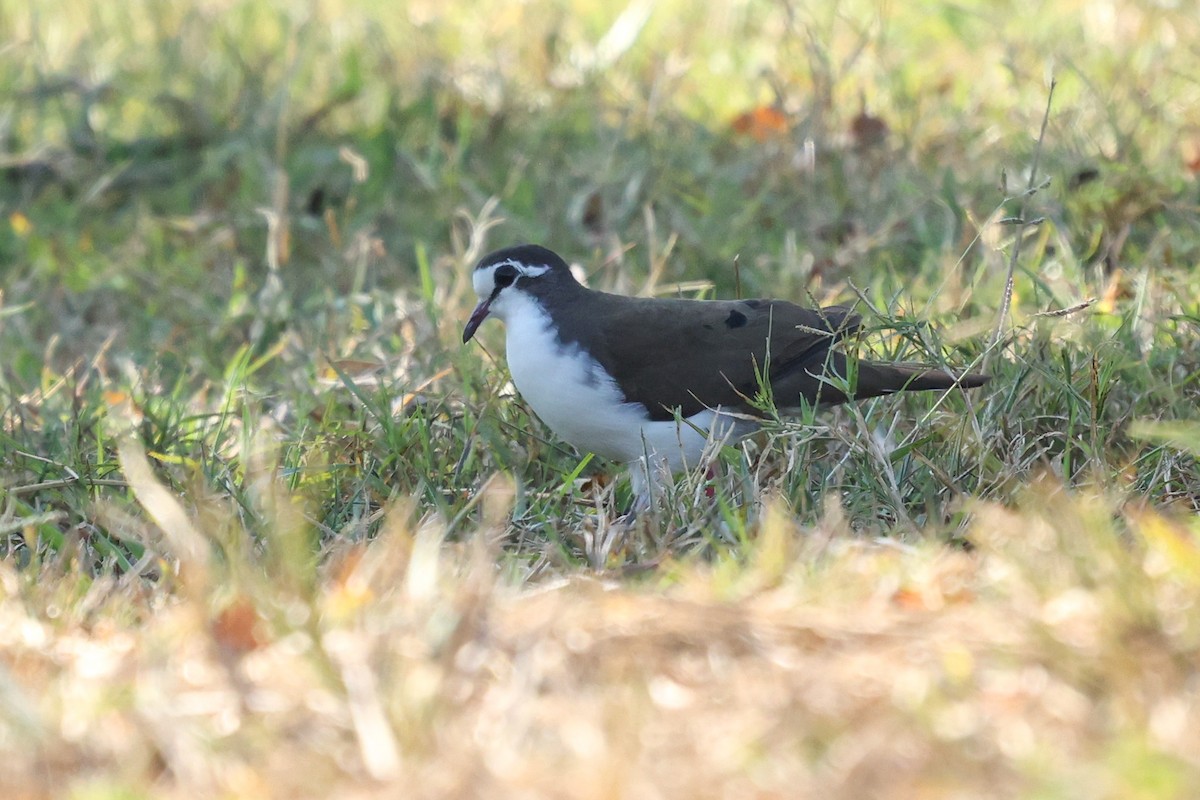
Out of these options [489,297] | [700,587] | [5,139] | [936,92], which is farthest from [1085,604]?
[5,139]

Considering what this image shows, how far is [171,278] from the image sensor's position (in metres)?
5.93

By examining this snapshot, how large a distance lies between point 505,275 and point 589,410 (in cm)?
58

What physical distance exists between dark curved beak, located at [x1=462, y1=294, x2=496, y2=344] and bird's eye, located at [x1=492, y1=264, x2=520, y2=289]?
0.18 ft

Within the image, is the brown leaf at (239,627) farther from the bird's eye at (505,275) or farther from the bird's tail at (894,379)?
the bird's eye at (505,275)

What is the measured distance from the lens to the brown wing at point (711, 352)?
428 cm

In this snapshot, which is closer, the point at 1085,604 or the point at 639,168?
the point at 1085,604

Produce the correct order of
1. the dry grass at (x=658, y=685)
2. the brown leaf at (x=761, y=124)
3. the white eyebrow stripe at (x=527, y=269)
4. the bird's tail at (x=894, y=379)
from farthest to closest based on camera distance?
the brown leaf at (x=761, y=124) < the white eyebrow stripe at (x=527, y=269) < the bird's tail at (x=894, y=379) < the dry grass at (x=658, y=685)

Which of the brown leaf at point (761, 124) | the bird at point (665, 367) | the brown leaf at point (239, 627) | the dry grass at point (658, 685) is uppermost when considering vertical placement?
the dry grass at point (658, 685)

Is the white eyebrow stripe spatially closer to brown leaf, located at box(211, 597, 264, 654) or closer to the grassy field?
the grassy field

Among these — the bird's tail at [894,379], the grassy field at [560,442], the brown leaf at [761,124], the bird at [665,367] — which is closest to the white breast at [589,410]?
the bird at [665,367]

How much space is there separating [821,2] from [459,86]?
2170 mm

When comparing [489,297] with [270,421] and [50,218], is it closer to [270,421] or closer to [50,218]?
[270,421]

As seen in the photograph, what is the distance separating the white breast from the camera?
4.19m

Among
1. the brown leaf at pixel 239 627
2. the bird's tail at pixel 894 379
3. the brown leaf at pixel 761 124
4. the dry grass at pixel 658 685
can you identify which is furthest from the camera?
the brown leaf at pixel 761 124
